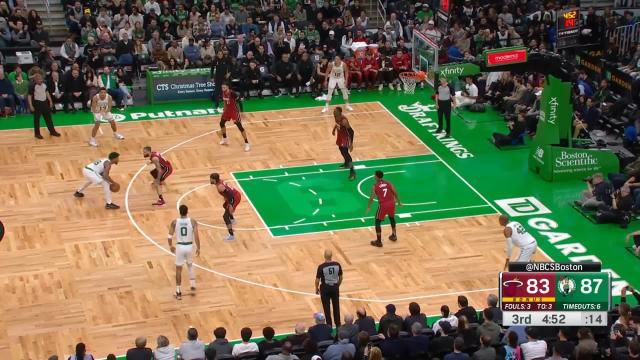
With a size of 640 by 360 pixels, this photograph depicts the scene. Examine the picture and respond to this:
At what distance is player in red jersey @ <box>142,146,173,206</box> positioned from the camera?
2541cm

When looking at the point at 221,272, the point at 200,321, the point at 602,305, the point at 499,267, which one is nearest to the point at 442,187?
the point at 499,267

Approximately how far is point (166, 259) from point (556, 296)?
920 centimetres

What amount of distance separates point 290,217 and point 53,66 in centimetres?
1051

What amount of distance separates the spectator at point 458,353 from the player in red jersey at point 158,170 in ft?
35.7

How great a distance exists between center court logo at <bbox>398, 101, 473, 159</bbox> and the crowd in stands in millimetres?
11802

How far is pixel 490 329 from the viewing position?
57.3 feet

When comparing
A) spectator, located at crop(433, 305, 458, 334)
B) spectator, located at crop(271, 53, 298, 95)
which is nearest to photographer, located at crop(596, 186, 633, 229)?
spectator, located at crop(433, 305, 458, 334)

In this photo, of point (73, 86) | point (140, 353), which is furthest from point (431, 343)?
point (73, 86)

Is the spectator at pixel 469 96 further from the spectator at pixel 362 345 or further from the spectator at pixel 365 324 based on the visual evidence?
the spectator at pixel 362 345

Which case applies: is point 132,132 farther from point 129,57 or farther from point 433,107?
point 433,107

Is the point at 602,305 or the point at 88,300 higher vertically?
the point at 602,305

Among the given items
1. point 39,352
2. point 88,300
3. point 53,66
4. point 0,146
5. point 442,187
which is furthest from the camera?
point 53,66

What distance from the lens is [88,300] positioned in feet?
70.3

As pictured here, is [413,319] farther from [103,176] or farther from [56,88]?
[56,88]
